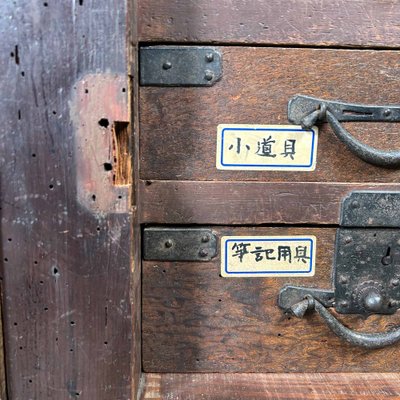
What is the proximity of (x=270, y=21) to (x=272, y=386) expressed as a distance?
0.64 metres

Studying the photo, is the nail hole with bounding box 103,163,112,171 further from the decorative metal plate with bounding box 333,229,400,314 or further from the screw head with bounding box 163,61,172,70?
the decorative metal plate with bounding box 333,229,400,314

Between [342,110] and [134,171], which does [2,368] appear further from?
[342,110]

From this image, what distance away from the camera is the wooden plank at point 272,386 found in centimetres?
72

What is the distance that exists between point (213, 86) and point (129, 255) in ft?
1.02

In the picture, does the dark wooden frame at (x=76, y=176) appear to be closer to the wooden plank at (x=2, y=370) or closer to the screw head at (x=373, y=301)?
the wooden plank at (x=2, y=370)

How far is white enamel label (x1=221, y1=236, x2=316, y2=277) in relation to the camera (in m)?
0.72

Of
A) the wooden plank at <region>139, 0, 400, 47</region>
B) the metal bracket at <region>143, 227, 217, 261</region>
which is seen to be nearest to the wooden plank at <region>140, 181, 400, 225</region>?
the metal bracket at <region>143, 227, 217, 261</region>

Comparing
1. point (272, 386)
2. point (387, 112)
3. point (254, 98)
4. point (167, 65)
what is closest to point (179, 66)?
point (167, 65)

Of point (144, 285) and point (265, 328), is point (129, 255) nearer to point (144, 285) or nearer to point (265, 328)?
point (144, 285)

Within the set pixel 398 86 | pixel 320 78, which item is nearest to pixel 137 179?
pixel 320 78

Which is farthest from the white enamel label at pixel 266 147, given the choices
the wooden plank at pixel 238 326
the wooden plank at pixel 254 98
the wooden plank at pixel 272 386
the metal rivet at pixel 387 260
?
the wooden plank at pixel 272 386

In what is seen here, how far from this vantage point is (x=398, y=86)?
692 mm

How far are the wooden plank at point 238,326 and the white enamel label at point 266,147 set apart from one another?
116 mm

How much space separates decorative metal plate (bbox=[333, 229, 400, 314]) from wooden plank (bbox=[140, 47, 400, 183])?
0.53ft
